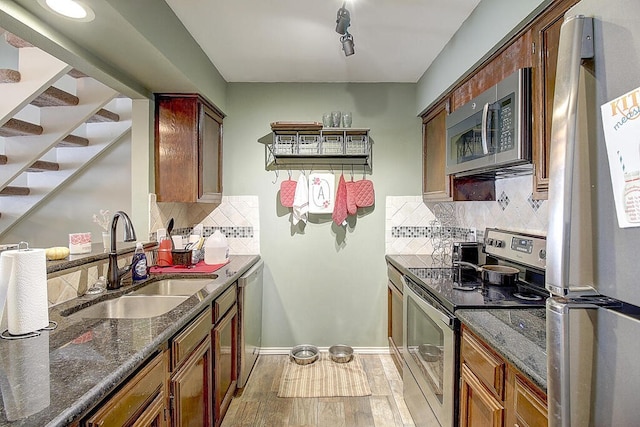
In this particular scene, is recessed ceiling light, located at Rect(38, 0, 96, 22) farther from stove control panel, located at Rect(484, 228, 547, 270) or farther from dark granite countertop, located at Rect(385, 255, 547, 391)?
A: stove control panel, located at Rect(484, 228, 547, 270)

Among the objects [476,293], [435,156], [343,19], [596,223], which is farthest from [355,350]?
[596,223]

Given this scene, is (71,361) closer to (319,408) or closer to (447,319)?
(447,319)

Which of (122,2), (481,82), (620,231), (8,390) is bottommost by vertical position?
(8,390)

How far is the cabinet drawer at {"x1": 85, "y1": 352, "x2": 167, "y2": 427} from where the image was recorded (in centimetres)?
93

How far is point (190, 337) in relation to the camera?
1.57m

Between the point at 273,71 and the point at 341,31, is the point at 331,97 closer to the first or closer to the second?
the point at 273,71

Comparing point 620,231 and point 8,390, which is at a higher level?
point 620,231

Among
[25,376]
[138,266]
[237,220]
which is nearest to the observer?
[25,376]

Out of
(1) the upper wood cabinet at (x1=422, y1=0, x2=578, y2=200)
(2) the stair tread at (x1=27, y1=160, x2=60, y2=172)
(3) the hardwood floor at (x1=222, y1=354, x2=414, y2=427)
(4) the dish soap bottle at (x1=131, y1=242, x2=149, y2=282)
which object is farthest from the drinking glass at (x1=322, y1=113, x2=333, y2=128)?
(2) the stair tread at (x1=27, y1=160, x2=60, y2=172)

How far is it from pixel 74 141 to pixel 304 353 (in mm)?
2756

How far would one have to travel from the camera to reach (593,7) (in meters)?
0.60

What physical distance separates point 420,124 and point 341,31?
60.7 inches

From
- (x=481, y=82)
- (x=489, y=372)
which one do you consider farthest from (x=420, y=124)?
(x=489, y=372)

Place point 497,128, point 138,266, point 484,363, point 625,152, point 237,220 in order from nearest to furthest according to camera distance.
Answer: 1. point 625,152
2. point 484,363
3. point 497,128
4. point 138,266
5. point 237,220
